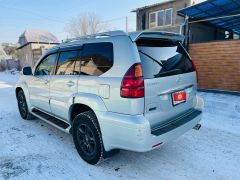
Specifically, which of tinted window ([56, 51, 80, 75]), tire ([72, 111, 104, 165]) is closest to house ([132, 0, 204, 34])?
tinted window ([56, 51, 80, 75])

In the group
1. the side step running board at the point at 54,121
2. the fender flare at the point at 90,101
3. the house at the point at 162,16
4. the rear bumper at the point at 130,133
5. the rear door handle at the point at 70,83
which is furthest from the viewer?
the house at the point at 162,16

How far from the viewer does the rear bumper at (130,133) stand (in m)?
2.36

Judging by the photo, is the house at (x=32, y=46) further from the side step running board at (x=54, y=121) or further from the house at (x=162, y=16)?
the side step running board at (x=54, y=121)

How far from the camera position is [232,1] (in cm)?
882

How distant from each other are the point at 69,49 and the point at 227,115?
14.1 feet

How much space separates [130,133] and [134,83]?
60 cm

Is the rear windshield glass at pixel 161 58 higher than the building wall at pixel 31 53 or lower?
lower

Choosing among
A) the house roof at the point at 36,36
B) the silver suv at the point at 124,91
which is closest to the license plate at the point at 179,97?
the silver suv at the point at 124,91

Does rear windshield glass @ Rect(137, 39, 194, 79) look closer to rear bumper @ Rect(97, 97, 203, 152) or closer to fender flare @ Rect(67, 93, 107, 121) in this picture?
rear bumper @ Rect(97, 97, 203, 152)

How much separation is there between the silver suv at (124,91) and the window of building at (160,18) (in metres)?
11.8

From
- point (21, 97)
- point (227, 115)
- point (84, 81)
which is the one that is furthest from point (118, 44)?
point (227, 115)

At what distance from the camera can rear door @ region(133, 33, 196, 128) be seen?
2.52 m

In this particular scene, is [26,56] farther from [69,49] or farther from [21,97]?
[69,49]

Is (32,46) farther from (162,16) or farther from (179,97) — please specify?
(179,97)
